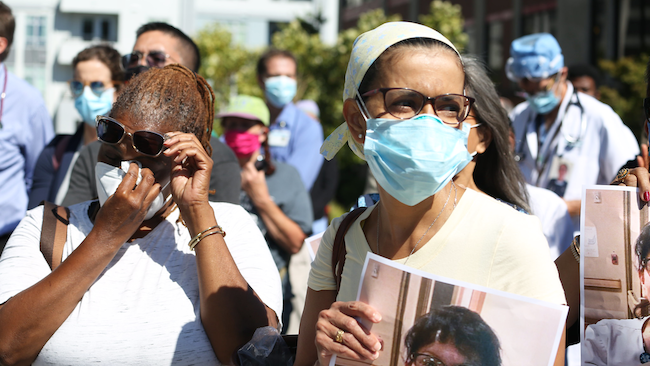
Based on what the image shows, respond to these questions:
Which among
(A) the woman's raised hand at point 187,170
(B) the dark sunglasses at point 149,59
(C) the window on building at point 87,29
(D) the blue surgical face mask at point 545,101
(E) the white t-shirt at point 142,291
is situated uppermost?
(C) the window on building at point 87,29

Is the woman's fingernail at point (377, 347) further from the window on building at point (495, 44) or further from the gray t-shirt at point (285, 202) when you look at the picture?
the window on building at point (495, 44)

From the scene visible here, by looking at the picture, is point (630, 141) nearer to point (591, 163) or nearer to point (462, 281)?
point (591, 163)

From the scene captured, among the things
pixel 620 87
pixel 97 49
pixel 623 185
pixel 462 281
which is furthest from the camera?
pixel 620 87

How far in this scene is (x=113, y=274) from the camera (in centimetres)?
229

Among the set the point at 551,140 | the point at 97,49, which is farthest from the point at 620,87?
the point at 97,49

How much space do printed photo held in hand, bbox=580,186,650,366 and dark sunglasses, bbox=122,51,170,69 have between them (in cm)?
265

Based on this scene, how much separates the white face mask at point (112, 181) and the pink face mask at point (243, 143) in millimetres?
1776

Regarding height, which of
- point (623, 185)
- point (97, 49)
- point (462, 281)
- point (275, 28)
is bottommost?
point (462, 281)

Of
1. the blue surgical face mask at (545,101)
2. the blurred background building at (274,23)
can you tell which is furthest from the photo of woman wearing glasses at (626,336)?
the blurred background building at (274,23)

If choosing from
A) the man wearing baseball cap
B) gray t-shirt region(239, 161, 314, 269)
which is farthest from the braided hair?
the man wearing baseball cap

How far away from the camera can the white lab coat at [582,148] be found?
4367 mm

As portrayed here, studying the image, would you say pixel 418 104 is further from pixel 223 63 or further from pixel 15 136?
pixel 223 63

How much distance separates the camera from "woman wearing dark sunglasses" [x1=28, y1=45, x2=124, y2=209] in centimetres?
393

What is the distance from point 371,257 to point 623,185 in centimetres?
88
